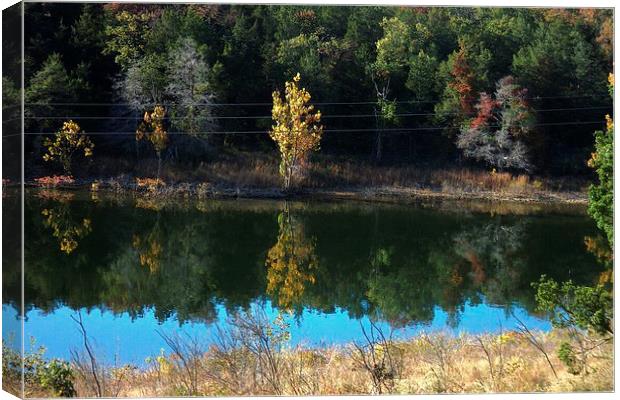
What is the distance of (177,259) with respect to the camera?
584 cm

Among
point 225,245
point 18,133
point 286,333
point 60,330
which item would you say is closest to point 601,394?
point 286,333

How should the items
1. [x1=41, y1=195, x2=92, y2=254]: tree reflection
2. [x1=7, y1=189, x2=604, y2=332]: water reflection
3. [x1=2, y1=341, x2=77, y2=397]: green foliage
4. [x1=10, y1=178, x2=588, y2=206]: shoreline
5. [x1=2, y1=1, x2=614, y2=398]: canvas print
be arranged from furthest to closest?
[x1=10, y1=178, x2=588, y2=206]: shoreline < [x1=7, y1=189, x2=604, y2=332]: water reflection < [x1=41, y1=195, x2=92, y2=254]: tree reflection < [x1=2, y1=1, x2=614, y2=398]: canvas print < [x1=2, y1=341, x2=77, y2=397]: green foliage

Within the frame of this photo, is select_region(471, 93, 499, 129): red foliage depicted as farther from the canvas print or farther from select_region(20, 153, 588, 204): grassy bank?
select_region(20, 153, 588, 204): grassy bank

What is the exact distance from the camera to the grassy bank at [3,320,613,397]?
4.84 metres

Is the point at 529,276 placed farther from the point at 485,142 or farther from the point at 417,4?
the point at 417,4

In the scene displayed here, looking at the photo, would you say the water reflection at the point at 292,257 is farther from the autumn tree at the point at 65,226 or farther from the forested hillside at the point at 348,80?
the forested hillside at the point at 348,80

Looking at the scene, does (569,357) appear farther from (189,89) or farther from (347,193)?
(189,89)

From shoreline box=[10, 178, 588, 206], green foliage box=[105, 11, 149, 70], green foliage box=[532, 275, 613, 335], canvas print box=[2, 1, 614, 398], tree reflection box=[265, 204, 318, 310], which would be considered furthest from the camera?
shoreline box=[10, 178, 588, 206]

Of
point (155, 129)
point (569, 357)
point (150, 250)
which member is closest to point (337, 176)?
point (155, 129)

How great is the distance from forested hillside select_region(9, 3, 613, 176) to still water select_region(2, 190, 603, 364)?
0.45 metres

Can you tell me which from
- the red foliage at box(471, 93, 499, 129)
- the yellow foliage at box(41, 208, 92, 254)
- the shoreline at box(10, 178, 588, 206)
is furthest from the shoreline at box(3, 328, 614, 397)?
the red foliage at box(471, 93, 499, 129)

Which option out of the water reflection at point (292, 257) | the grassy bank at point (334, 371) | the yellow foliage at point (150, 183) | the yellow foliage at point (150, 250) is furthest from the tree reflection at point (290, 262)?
the yellow foliage at point (150, 183)

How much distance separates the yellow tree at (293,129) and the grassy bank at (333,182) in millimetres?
91

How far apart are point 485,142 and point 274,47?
1836mm
